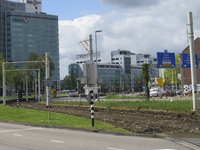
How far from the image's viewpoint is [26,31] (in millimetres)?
157625

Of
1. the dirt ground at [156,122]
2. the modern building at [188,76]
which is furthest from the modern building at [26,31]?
the dirt ground at [156,122]

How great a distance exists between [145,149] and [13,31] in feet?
507

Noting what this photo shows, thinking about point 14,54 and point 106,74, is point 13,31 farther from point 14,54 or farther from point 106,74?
point 106,74

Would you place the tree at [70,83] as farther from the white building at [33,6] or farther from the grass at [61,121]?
the grass at [61,121]

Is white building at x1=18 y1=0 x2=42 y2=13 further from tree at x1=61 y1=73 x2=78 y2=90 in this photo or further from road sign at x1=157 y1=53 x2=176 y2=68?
road sign at x1=157 y1=53 x2=176 y2=68

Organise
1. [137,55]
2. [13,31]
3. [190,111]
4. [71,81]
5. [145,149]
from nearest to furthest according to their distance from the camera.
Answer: [145,149] → [190,111] → [71,81] → [13,31] → [137,55]

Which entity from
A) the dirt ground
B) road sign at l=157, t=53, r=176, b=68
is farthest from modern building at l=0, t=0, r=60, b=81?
the dirt ground

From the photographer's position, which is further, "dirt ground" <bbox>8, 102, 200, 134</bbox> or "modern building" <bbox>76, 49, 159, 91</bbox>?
"modern building" <bbox>76, 49, 159, 91</bbox>

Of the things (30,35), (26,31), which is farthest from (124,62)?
(26,31)

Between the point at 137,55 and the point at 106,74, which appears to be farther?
the point at 137,55

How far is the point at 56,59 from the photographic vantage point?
554 ft

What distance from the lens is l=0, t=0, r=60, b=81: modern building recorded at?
504 feet

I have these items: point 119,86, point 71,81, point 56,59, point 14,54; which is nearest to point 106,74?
point 119,86

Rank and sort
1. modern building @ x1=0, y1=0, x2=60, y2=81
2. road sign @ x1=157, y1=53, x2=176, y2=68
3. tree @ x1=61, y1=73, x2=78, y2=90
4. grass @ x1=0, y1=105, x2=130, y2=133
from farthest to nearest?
modern building @ x1=0, y1=0, x2=60, y2=81
tree @ x1=61, y1=73, x2=78, y2=90
road sign @ x1=157, y1=53, x2=176, y2=68
grass @ x1=0, y1=105, x2=130, y2=133
